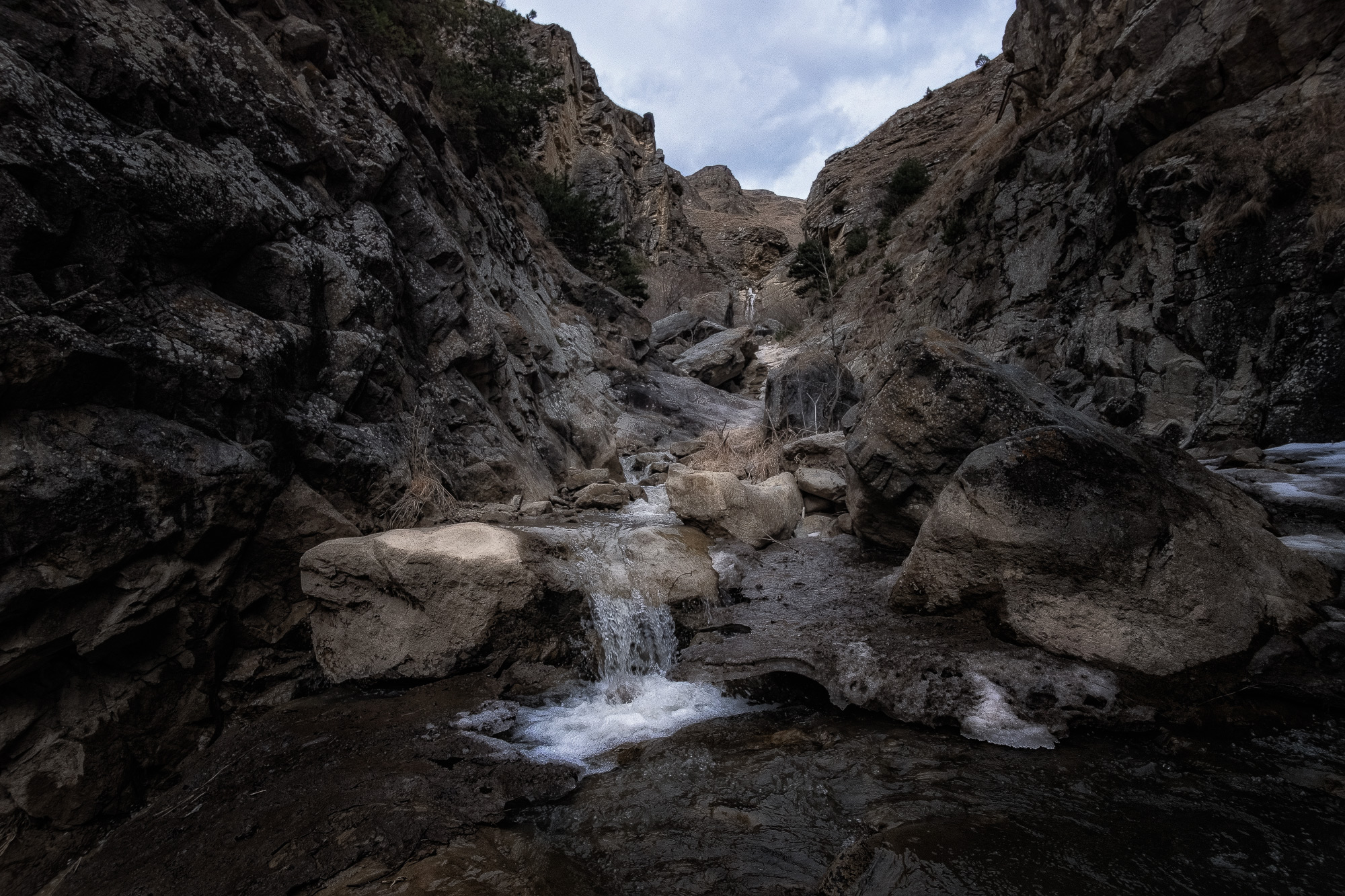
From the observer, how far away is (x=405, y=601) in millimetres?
4773

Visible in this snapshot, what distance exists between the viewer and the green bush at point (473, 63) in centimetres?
1177

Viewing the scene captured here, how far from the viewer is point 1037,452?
4293mm

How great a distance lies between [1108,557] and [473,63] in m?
18.8

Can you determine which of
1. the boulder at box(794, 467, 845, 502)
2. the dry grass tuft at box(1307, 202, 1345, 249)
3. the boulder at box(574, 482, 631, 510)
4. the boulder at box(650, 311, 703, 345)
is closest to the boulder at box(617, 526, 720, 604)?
the boulder at box(574, 482, 631, 510)

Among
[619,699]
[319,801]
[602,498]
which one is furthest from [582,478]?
[319,801]

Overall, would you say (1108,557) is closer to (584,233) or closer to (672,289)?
(584,233)

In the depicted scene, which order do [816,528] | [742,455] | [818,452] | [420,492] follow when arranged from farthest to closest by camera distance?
[742,455], [818,452], [816,528], [420,492]

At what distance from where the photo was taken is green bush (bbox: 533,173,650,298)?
18.7 meters

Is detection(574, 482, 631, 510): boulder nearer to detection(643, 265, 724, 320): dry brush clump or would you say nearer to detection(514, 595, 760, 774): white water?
detection(514, 595, 760, 774): white water

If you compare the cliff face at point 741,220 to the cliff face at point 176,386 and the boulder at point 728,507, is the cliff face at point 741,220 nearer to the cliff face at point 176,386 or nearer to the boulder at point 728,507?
the cliff face at point 176,386

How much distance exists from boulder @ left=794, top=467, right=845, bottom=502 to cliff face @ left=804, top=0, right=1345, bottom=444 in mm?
5167

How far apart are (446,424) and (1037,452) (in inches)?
281

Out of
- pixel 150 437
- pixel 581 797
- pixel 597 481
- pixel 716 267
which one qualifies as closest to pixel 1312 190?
pixel 597 481

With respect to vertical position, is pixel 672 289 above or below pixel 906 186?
below
